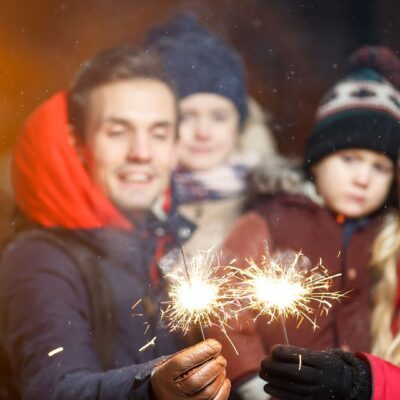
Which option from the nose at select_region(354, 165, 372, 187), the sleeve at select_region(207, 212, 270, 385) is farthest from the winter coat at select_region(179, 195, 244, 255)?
the nose at select_region(354, 165, 372, 187)

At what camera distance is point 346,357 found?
1.12 m

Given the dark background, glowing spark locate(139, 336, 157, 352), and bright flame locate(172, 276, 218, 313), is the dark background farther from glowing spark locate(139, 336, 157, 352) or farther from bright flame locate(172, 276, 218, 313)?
glowing spark locate(139, 336, 157, 352)

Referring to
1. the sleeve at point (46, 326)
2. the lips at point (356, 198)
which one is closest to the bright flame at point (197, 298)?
the sleeve at point (46, 326)

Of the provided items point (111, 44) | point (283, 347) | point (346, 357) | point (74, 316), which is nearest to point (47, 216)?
point (74, 316)

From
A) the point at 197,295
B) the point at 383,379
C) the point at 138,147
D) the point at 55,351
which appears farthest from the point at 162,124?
the point at 383,379

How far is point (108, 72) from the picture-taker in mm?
1215

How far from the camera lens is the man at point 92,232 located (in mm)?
1159

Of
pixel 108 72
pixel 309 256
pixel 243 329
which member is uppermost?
pixel 108 72

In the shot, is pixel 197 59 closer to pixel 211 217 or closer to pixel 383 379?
pixel 211 217

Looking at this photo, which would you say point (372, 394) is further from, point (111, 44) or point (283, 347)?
point (111, 44)

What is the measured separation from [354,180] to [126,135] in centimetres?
46

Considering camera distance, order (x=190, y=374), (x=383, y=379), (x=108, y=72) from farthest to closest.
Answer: (x=108, y=72) → (x=383, y=379) → (x=190, y=374)

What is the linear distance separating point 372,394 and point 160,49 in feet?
2.40

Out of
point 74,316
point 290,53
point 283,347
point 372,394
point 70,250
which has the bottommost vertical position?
point 372,394
